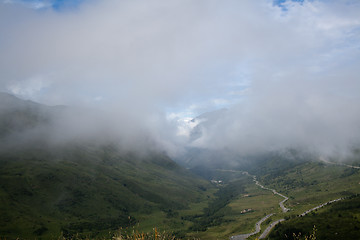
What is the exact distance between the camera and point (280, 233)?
7190 inches

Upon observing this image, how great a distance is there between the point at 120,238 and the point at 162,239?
229 inches

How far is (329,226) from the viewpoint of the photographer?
558 ft

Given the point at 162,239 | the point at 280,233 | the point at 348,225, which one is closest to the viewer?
the point at 162,239

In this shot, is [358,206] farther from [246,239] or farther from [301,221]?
[246,239]

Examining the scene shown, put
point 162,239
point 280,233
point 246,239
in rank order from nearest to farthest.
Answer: point 162,239, point 280,233, point 246,239

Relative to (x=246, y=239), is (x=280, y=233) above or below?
above

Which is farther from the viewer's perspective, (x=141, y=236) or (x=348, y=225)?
(x=348, y=225)

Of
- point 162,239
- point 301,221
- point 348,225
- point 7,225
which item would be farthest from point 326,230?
point 7,225

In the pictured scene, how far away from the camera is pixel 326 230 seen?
166000 millimetres

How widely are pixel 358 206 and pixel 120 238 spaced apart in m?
252

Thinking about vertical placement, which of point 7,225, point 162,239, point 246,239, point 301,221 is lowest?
point 246,239

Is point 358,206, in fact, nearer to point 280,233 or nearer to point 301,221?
point 301,221

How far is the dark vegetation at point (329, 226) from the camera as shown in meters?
157

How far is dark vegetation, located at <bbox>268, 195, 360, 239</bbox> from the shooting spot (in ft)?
513
